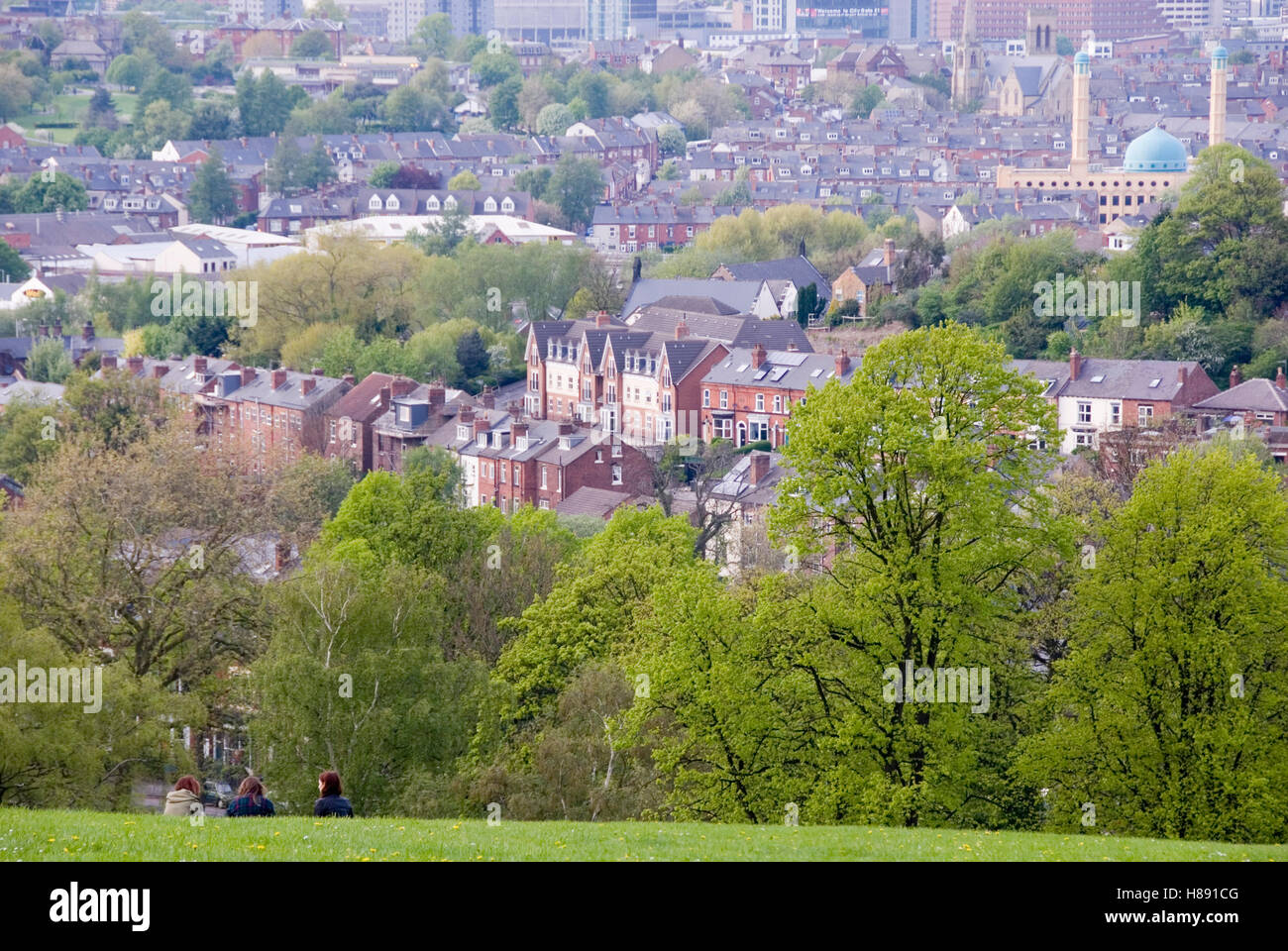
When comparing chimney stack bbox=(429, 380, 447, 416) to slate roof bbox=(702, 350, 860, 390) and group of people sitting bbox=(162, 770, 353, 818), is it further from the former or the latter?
group of people sitting bbox=(162, 770, 353, 818)

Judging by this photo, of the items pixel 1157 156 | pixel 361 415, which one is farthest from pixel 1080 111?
pixel 361 415

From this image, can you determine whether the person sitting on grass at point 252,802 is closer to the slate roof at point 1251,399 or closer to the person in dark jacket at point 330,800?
the person in dark jacket at point 330,800

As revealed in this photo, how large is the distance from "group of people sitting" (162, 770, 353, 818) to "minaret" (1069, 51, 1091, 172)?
118m

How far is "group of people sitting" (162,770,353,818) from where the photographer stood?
18.5m

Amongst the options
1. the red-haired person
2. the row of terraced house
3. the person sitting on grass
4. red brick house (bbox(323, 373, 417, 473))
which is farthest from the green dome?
the red-haired person

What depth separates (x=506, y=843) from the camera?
16453 mm

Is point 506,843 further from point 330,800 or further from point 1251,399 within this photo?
point 1251,399

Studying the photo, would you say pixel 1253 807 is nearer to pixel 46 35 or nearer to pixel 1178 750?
pixel 1178 750

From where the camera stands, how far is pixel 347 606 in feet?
94.9

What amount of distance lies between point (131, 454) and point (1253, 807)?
2686cm

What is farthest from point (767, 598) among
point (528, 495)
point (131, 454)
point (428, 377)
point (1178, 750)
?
point (428, 377)
